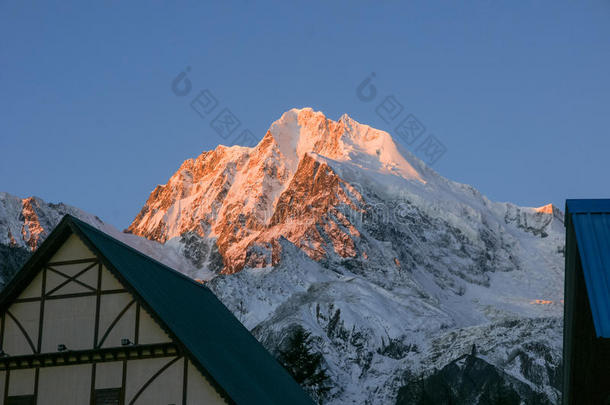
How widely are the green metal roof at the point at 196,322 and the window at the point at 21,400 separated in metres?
2.63

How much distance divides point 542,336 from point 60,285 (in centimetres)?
13200

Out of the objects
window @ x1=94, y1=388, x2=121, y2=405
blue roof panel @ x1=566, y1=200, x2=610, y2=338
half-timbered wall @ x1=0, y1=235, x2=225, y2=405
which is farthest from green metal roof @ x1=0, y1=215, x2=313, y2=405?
blue roof panel @ x1=566, y1=200, x2=610, y2=338

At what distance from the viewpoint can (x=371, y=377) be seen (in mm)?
149500

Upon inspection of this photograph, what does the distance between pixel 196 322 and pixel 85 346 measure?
3.42 metres

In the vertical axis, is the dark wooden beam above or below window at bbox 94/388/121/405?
above

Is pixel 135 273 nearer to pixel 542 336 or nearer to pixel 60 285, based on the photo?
pixel 60 285

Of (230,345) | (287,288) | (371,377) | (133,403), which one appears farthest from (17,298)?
(287,288)

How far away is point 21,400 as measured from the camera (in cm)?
2567

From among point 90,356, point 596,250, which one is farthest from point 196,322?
point 596,250

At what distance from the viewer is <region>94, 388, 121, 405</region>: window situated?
2467 cm

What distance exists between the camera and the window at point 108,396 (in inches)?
971

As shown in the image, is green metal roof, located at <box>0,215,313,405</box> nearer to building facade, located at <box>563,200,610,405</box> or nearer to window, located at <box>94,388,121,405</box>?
window, located at <box>94,388,121,405</box>

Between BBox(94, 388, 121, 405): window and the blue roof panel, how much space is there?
12959 millimetres

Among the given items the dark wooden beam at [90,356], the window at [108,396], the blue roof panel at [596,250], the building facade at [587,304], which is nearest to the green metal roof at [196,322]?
the dark wooden beam at [90,356]
